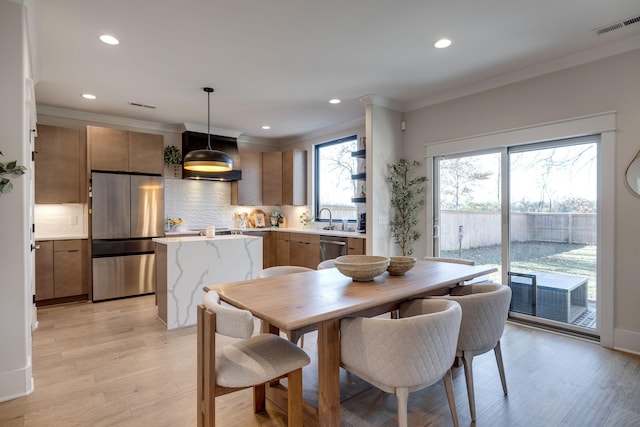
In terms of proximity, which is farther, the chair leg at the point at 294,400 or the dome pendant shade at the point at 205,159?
the dome pendant shade at the point at 205,159

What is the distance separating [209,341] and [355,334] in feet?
2.26

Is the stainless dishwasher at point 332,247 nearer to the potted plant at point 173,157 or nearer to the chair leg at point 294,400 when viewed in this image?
the potted plant at point 173,157

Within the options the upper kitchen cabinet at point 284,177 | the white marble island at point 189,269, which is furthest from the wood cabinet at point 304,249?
the white marble island at point 189,269

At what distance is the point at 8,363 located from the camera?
227 centimetres

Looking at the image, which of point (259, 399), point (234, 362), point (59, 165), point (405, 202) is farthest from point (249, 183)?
point (234, 362)

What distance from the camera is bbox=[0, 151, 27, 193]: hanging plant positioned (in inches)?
87.4

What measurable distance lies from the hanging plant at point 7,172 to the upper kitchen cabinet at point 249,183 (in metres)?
4.06

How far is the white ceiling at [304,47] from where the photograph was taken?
99.0 inches

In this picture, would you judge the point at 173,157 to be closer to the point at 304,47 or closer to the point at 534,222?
the point at 304,47

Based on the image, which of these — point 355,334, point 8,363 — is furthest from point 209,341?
point 8,363

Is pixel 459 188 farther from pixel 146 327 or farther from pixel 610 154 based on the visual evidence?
pixel 146 327

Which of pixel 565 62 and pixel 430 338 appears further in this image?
pixel 565 62

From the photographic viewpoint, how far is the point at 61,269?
14.9ft

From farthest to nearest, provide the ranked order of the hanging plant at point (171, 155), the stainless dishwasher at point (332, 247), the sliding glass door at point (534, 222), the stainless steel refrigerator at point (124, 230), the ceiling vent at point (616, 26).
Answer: the hanging plant at point (171, 155) → the stainless dishwasher at point (332, 247) → the stainless steel refrigerator at point (124, 230) → the sliding glass door at point (534, 222) → the ceiling vent at point (616, 26)
